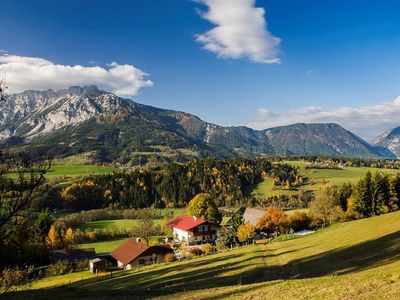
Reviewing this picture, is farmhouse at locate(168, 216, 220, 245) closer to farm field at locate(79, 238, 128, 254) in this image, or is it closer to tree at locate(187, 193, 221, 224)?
tree at locate(187, 193, 221, 224)

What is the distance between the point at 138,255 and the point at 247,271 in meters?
40.6

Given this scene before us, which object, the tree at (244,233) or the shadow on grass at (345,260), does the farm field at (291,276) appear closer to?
the shadow on grass at (345,260)

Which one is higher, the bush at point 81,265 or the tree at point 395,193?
the tree at point 395,193

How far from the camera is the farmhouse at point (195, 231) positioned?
111988 millimetres

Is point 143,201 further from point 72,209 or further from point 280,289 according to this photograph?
point 280,289

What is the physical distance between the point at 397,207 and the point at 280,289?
88.0m

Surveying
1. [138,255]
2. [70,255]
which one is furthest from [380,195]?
[70,255]

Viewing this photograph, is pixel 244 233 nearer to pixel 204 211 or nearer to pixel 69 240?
pixel 204 211

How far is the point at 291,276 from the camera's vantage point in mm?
40312

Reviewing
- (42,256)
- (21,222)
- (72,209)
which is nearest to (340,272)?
(21,222)

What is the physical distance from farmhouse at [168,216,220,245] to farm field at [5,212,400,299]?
1913 inches

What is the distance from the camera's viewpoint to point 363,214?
A: 101m

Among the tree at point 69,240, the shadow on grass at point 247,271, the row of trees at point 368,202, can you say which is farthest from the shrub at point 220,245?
the tree at point 69,240

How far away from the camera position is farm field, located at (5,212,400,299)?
77.4 ft
